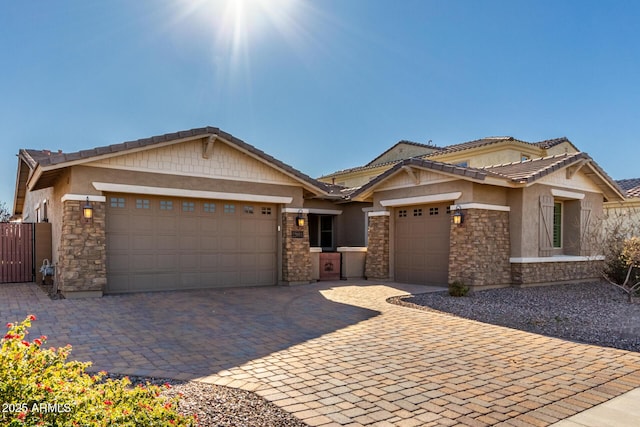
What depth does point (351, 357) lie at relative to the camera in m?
5.62

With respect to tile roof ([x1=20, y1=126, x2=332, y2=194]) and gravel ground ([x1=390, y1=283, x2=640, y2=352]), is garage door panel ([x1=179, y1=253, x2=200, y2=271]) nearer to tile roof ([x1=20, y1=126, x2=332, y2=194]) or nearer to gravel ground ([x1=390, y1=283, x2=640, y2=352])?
tile roof ([x1=20, y1=126, x2=332, y2=194])

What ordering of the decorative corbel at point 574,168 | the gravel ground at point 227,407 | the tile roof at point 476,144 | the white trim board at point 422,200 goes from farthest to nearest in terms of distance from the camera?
1. the tile roof at point 476,144
2. the decorative corbel at point 574,168
3. the white trim board at point 422,200
4. the gravel ground at point 227,407

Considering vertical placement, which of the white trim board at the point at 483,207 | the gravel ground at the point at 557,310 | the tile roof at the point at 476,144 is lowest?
the gravel ground at the point at 557,310

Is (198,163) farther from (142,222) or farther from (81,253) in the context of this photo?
(81,253)

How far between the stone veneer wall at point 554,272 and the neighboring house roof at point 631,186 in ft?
13.2

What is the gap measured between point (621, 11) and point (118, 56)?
1332 cm

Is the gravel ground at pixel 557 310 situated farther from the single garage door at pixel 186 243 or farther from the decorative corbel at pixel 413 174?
the single garage door at pixel 186 243

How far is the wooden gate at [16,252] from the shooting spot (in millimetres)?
12992

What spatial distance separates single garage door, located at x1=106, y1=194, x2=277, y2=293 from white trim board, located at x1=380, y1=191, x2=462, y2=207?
381 centimetres

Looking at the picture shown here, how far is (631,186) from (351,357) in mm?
19856

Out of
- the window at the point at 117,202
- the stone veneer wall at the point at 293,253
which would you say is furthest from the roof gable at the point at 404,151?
the window at the point at 117,202

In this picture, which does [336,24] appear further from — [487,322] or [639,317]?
[639,317]

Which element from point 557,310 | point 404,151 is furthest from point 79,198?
point 404,151

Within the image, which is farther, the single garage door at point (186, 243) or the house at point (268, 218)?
the single garage door at point (186, 243)
